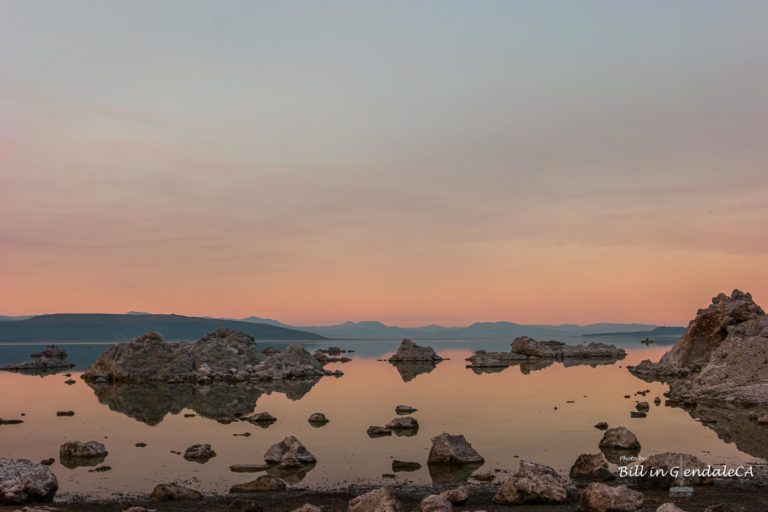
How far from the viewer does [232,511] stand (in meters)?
16.9

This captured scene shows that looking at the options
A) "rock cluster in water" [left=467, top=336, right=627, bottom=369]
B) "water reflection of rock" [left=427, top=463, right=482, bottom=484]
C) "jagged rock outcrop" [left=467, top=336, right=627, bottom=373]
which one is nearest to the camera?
"water reflection of rock" [left=427, top=463, right=482, bottom=484]

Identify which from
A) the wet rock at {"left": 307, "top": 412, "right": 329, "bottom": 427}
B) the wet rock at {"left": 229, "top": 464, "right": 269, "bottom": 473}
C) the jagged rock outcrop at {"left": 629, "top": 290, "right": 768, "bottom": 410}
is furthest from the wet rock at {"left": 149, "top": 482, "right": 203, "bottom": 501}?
the jagged rock outcrop at {"left": 629, "top": 290, "right": 768, "bottom": 410}

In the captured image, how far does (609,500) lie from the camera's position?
16797 millimetres

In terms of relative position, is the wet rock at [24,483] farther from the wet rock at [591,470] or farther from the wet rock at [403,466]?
the wet rock at [591,470]

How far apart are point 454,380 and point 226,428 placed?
37495 millimetres

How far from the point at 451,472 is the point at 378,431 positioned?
9.68 m

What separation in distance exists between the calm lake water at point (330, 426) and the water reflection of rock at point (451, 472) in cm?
18

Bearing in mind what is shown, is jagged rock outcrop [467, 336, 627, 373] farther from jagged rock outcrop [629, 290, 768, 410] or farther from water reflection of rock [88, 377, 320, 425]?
water reflection of rock [88, 377, 320, 425]

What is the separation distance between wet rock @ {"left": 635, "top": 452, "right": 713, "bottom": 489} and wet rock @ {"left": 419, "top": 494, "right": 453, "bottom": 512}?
7250 mm

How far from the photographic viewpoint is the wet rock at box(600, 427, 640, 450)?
89.7 ft

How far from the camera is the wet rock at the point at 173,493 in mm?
18984

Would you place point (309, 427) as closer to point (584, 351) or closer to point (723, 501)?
point (723, 501)

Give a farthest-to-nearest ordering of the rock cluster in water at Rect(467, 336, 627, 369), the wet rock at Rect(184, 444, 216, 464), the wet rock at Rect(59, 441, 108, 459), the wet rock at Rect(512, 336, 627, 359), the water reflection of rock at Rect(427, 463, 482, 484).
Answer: the wet rock at Rect(512, 336, 627, 359)
the rock cluster in water at Rect(467, 336, 627, 369)
the wet rock at Rect(59, 441, 108, 459)
the wet rock at Rect(184, 444, 216, 464)
the water reflection of rock at Rect(427, 463, 482, 484)

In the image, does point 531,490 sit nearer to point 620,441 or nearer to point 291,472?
point 291,472
